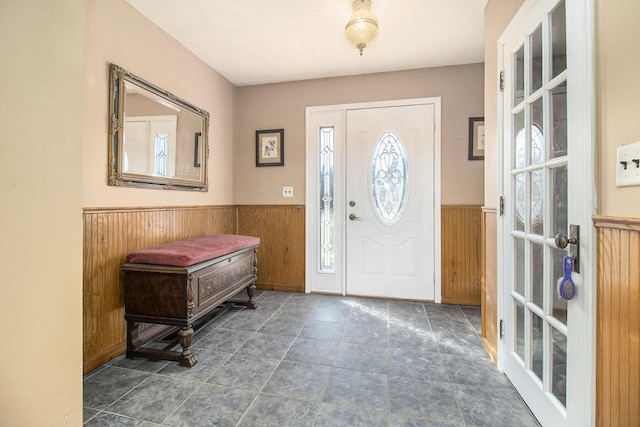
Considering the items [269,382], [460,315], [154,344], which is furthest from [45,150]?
[460,315]

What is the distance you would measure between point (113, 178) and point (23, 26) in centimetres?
125

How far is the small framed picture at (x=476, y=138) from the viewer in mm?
2855

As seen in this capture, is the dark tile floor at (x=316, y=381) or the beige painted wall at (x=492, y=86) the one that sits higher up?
the beige painted wall at (x=492, y=86)

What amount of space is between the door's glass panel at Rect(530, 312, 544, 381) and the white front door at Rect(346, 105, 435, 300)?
160 cm

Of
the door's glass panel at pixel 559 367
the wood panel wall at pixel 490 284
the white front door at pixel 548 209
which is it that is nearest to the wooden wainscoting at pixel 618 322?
the white front door at pixel 548 209

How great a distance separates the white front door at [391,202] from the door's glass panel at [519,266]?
1.42m

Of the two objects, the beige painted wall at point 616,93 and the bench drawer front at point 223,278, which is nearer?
the beige painted wall at point 616,93

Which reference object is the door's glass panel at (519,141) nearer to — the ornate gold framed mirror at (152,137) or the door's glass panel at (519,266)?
the door's glass panel at (519,266)

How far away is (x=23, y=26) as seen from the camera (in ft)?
2.60

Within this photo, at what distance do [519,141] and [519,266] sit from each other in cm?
69

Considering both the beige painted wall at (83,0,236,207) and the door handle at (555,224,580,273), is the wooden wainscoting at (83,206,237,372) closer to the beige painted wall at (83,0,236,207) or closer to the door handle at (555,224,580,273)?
the beige painted wall at (83,0,236,207)

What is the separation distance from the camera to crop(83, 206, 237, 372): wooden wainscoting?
1.72 m

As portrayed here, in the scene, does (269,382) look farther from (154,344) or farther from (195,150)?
(195,150)

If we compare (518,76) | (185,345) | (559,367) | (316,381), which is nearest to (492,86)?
(518,76)
